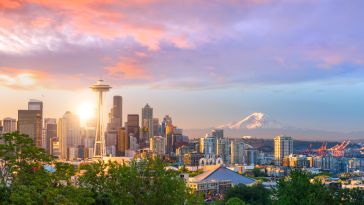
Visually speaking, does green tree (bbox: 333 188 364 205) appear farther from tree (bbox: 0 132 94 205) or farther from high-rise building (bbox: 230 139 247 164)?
high-rise building (bbox: 230 139 247 164)

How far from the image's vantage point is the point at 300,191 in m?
21.6

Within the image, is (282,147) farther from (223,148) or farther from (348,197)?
(348,197)

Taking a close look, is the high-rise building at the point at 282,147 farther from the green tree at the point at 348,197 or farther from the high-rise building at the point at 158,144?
the green tree at the point at 348,197

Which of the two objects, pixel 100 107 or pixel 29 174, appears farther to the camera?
pixel 100 107

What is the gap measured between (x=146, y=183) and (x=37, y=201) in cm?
442

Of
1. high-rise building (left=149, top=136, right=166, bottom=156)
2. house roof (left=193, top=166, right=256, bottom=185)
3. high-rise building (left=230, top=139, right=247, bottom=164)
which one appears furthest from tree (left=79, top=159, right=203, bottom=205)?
high-rise building (left=149, top=136, right=166, bottom=156)

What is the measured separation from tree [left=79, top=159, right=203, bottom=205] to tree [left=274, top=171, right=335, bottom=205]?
A: 12.7ft

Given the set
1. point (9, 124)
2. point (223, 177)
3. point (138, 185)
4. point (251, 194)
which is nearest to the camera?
point (138, 185)

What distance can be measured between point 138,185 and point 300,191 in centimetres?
635

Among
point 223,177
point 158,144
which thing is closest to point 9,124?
point 158,144

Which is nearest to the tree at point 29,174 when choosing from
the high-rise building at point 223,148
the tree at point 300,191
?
the tree at point 300,191

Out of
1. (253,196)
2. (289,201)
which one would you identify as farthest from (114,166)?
(253,196)

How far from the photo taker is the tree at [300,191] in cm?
2100

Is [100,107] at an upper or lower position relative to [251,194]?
upper
